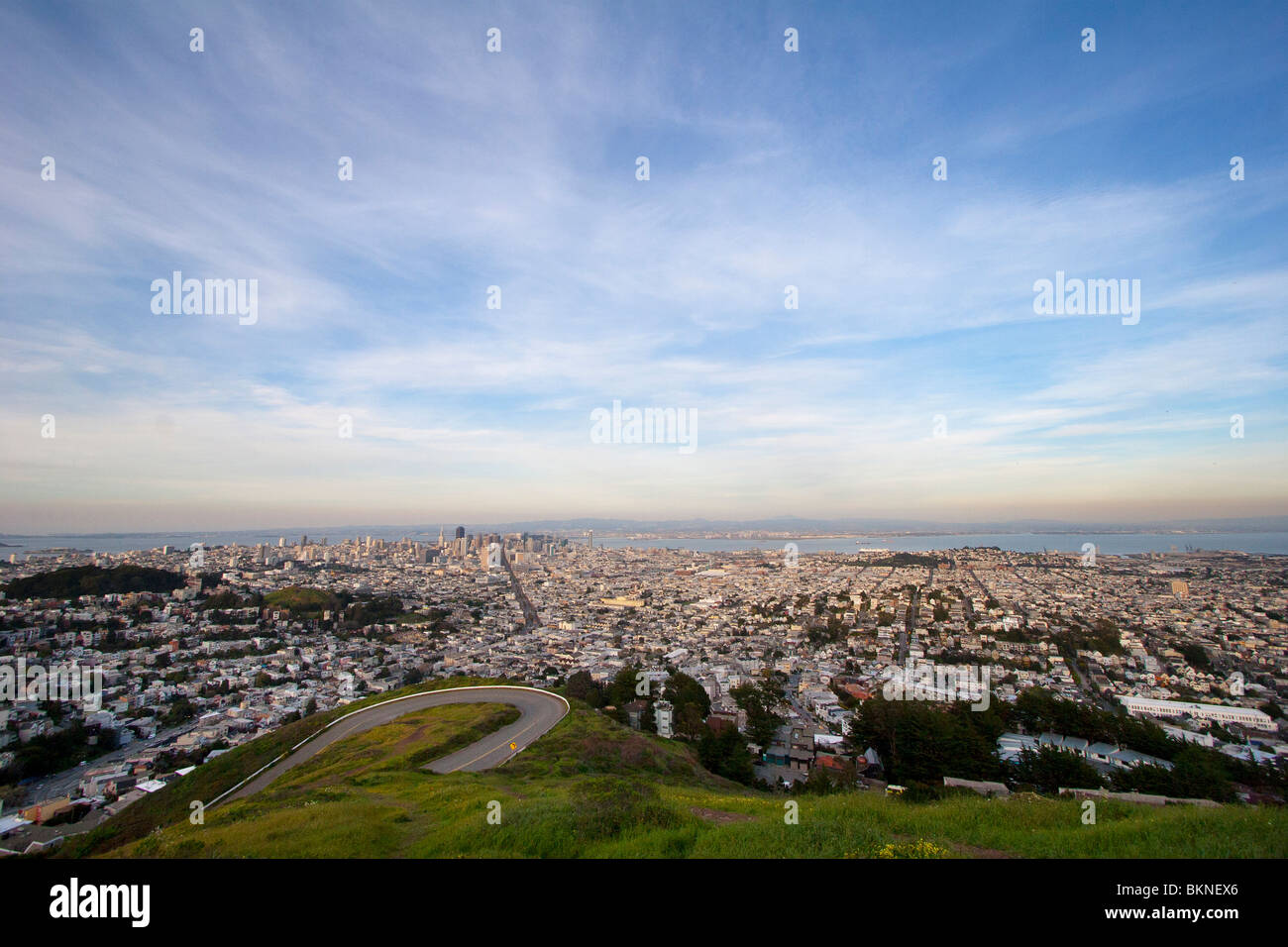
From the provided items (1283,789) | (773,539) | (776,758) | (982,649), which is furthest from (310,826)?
(773,539)

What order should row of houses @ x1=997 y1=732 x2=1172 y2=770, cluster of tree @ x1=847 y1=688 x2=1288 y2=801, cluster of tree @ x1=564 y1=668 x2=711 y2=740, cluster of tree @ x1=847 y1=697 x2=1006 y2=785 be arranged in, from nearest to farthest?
cluster of tree @ x1=847 y1=688 x2=1288 y2=801
cluster of tree @ x1=847 y1=697 x2=1006 y2=785
row of houses @ x1=997 y1=732 x2=1172 y2=770
cluster of tree @ x1=564 y1=668 x2=711 y2=740

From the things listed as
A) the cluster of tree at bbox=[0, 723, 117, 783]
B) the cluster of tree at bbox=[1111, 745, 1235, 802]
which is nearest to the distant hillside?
the cluster of tree at bbox=[0, 723, 117, 783]

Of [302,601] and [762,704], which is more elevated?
[302,601]

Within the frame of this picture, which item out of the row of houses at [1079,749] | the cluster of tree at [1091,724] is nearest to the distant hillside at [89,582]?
the row of houses at [1079,749]

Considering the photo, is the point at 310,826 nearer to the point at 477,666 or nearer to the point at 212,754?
the point at 212,754

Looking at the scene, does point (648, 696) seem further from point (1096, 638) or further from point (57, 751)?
point (1096, 638)

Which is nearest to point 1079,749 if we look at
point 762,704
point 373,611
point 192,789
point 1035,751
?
point 1035,751

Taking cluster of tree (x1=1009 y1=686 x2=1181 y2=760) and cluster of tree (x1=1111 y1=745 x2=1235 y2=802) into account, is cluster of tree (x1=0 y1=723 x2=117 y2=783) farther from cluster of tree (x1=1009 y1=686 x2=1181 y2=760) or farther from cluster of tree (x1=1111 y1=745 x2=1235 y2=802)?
cluster of tree (x1=1009 y1=686 x2=1181 y2=760)
